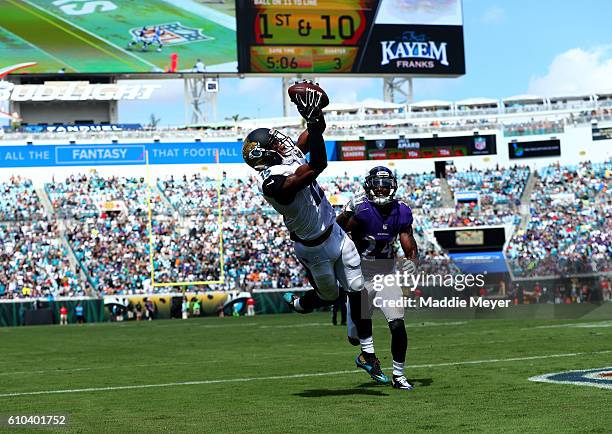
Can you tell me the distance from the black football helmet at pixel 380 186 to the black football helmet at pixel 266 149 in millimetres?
→ 1369

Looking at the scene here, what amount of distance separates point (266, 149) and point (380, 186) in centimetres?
165

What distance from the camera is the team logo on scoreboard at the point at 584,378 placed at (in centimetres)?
940

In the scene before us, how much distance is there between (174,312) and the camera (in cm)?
4047

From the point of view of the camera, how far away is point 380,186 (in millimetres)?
10453

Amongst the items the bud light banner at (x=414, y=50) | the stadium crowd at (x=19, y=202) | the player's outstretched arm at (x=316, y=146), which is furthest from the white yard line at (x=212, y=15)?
the player's outstretched arm at (x=316, y=146)

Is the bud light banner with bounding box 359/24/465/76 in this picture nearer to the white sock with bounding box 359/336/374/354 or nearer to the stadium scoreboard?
the stadium scoreboard

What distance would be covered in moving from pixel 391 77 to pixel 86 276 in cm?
2260

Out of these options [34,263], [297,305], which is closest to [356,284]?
[297,305]

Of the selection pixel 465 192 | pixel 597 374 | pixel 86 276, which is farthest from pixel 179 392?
pixel 465 192

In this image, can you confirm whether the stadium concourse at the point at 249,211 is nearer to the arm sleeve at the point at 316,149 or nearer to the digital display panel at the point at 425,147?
the digital display panel at the point at 425,147

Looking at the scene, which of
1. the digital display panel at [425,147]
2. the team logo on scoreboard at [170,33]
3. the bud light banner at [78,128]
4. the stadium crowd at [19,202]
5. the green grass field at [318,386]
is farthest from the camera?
the digital display panel at [425,147]

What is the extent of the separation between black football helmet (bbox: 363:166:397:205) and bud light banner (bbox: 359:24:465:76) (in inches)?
1754

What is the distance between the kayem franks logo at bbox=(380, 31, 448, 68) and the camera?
180 feet

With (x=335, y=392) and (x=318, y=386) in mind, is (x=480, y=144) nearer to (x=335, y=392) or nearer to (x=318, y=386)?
(x=318, y=386)
